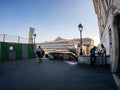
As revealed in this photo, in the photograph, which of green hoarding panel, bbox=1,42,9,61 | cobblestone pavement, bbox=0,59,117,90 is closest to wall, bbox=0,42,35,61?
green hoarding panel, bbox=1,42,9,61

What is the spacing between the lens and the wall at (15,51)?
19689 mm

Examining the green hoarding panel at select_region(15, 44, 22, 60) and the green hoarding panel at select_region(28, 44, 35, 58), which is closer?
the green hoarding panel at select_region(15, 44, 22, 60)

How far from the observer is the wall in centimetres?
1969

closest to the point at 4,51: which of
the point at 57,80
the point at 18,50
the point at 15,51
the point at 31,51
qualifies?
the point at 15,51

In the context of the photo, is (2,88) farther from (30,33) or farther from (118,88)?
(30,33)

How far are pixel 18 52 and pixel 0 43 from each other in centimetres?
346

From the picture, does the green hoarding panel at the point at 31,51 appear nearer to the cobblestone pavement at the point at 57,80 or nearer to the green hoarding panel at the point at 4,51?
the green hoarding panel at the point at 4,51

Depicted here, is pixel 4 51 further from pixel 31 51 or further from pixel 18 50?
pixel 31 51

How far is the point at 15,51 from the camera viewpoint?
21594 millimetres

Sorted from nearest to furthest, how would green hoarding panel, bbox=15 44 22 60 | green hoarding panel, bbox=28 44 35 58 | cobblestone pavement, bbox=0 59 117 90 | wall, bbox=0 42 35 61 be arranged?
cobblestone pavement, bbox=0 59 117 90
wall, bbox=0 42 35 61
green hoarding panel, bbox=15 44 22 60
green hoarding panel, bbox=28 44 35 58

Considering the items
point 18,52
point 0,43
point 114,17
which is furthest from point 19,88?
point 18,52

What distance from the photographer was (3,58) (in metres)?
19.7

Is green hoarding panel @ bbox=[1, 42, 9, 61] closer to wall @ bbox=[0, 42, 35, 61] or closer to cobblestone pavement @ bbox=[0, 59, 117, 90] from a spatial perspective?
wall @ bbox=[0, 42, 35, 61]

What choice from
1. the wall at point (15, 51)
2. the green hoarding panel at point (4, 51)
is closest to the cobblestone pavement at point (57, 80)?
the green hoarding panel at point (4, 51)
